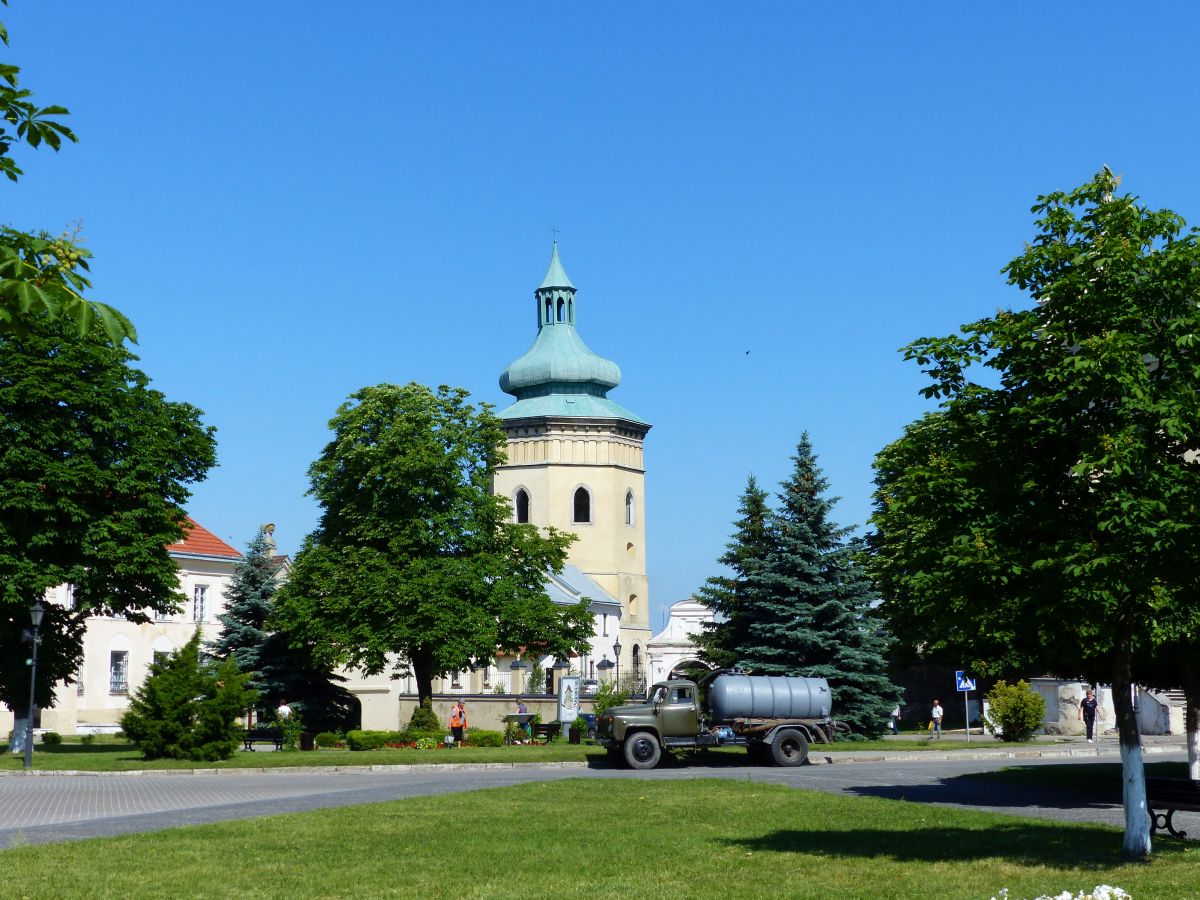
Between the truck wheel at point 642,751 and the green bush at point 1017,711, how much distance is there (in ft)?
48.7

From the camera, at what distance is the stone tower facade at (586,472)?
99.7m

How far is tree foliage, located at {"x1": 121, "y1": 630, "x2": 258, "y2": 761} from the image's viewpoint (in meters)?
31.6

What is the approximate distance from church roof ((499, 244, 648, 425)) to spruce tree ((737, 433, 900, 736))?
186 feet

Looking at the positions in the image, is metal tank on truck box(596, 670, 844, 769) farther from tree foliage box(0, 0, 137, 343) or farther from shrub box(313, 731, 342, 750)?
tree foliage box(0, 0, 137, 343)

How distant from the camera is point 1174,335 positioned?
13.7m

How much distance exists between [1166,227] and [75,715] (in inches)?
2087

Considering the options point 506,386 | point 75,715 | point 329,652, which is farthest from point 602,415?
point 329,652

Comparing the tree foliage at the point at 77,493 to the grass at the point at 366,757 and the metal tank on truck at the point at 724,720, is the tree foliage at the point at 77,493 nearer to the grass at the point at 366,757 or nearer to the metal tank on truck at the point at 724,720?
the grass at the point at 366,757

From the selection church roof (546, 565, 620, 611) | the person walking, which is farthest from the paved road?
church roof (546, 565, 620, 611)

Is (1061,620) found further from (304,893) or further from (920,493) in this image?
(304,893)

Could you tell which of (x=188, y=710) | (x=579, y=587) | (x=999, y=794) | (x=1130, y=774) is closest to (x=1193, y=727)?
(x=999, y=794)

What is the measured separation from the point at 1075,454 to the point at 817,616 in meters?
30.1

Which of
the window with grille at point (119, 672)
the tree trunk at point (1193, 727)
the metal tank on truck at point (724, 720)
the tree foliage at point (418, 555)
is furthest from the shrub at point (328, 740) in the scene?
the window with grille at point (119, 672)

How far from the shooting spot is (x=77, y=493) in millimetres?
37469
